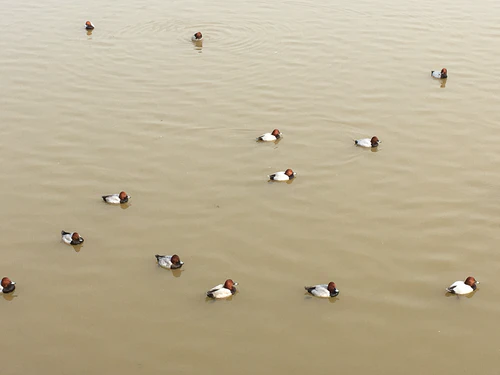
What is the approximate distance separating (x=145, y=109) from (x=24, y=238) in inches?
280

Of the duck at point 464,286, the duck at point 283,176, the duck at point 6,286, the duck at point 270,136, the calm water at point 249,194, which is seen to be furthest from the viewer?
the duck at point 270,136

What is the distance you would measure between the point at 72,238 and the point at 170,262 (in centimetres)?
Result: 253

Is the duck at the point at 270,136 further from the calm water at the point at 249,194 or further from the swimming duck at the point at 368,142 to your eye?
the swimming duck at the point at 368,142

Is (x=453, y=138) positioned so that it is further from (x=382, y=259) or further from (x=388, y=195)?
(x=382, y=259)

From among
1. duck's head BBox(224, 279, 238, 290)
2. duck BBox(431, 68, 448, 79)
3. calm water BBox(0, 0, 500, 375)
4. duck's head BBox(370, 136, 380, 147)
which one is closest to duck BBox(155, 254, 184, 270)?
calm water BBox(0, 0, 500, 375)

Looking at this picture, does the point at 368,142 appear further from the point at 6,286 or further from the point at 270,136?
the point at 6,286

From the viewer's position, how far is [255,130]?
20.5 metres

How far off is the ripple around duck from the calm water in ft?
0.40

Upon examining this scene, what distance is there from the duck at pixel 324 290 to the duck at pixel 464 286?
245 cm

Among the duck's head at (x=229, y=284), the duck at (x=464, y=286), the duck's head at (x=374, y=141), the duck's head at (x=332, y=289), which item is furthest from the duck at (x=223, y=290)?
the duck's head at (x=374, y=141)

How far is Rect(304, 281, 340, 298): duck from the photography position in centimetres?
1395

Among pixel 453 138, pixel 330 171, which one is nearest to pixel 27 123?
pixel 330 171

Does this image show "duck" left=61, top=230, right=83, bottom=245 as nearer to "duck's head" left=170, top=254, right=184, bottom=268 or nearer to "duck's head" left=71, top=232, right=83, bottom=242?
"duck's head" left=71, top=232, right=83, bottom=242

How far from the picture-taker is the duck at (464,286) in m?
14.1
